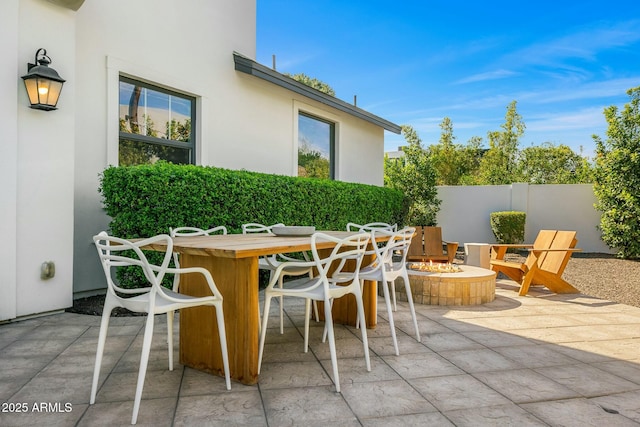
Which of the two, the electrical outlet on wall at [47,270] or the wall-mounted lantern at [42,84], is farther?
the electrical outlet on wall at [47,270]

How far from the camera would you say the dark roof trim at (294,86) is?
20.0 feet

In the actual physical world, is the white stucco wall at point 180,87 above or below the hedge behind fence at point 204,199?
above

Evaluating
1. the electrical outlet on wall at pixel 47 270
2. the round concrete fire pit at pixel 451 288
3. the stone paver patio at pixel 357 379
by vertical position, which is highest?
the electrical outlet on wall at pixel 47 270

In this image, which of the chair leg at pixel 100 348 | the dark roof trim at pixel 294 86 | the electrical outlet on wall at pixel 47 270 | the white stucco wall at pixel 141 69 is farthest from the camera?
the dark roof trim at pixel 294 86

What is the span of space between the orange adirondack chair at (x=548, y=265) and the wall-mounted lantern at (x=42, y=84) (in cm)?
536

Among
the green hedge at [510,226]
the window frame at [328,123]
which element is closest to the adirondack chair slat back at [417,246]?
the window frame at [328,123]

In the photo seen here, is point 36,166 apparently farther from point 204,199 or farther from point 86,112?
point 204,199

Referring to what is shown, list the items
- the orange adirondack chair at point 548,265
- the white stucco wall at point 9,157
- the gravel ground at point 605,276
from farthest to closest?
the gravel ground at point 605,276 → the orange adirondack chair at point 548,265 → the white stucco wall at point 9,157

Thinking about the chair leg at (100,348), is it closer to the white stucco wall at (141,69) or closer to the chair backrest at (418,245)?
the white stucco wall at (141,69)

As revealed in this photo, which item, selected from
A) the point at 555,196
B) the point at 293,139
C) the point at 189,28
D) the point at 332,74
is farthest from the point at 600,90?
the point at 189,28

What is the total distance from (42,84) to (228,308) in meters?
2.87

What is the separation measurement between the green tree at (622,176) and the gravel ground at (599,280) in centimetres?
51

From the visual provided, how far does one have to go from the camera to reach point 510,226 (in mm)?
9820

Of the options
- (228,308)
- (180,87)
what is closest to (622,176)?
(180,87)
